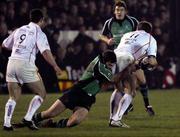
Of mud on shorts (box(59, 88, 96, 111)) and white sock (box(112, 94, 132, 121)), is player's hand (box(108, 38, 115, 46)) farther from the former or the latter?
mud on shorts (box(59, 88, 96, 111))

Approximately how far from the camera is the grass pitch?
12016 millimetres

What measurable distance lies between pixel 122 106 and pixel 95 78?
1.19 metres

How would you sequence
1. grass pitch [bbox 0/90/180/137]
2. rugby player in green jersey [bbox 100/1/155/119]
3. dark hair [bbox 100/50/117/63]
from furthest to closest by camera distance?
rugby player in green jersey [bbox 100/1/155/119] < dark hair [bbox 100/50/117/63] < grass pitch [bbox 0/90/180/137]

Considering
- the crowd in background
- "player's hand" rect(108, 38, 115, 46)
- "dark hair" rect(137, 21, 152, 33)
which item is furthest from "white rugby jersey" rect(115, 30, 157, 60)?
the crowd in background

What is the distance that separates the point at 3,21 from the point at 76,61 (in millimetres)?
Answer: 3106

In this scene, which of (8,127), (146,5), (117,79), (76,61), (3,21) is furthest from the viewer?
(146,5)

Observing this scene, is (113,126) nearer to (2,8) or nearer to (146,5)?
(2,8)

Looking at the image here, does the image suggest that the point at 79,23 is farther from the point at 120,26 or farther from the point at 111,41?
the point at 111,41

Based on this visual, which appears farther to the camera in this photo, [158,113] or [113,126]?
[158,113]

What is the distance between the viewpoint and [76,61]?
953 inches

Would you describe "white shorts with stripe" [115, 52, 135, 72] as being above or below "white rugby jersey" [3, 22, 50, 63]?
below

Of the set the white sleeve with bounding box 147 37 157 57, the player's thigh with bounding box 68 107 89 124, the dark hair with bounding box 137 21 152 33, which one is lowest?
the player's thigh with bounding box 68 107 89 124

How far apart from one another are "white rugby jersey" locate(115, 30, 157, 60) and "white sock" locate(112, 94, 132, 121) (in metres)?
0.84

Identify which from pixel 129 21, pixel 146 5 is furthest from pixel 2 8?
pixel 129 21
